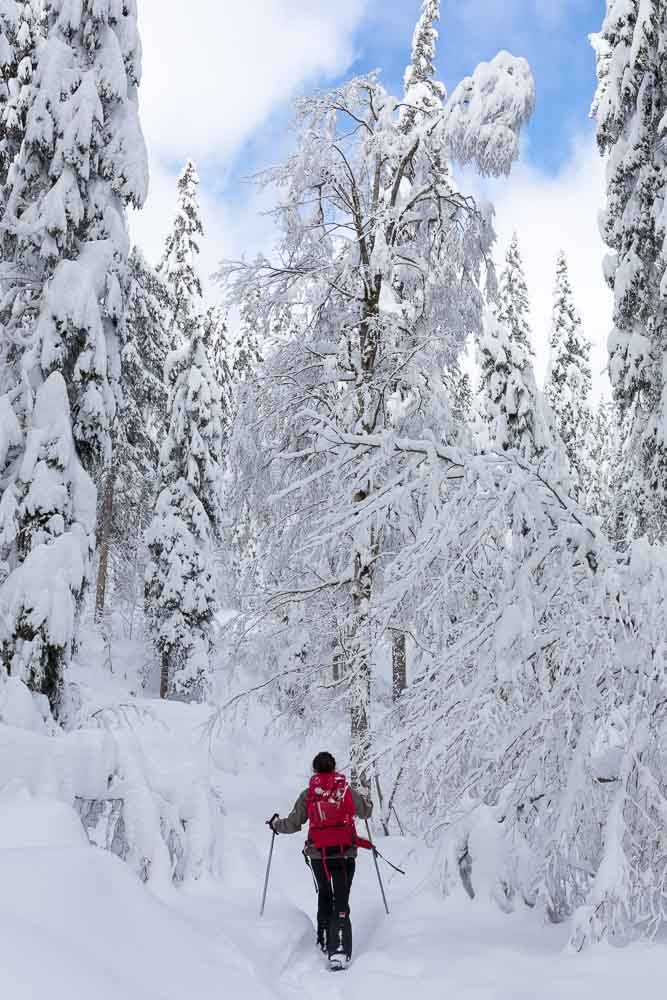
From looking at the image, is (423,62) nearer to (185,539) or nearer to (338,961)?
(185,539)

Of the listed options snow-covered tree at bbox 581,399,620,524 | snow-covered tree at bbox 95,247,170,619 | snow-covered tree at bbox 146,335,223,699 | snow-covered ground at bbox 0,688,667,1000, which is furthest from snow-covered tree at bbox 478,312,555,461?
snow-covered ground at bbox 0,688,667,1000

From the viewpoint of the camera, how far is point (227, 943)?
5035 millimetres

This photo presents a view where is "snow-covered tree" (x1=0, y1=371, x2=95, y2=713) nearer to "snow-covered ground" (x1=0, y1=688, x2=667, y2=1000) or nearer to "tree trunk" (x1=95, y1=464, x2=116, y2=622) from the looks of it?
"snow-covered ground" (x1=0, y1=688, x2=667, y2=1000)

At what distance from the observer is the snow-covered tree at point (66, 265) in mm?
9133

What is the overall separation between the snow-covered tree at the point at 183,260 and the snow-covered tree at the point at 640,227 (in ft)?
48.9

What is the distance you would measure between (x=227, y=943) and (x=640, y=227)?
39.9 ft

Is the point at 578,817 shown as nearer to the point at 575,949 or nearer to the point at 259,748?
the point at 575,949

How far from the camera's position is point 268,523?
33.8 ft

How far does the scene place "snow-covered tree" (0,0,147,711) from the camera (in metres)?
9.13

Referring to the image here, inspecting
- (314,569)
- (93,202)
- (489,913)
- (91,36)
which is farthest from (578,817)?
(91,36)

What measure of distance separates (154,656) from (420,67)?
16810 millimetres

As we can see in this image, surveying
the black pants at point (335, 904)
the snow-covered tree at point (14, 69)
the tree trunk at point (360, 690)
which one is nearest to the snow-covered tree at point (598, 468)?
the tree trunk at point (360, 690)

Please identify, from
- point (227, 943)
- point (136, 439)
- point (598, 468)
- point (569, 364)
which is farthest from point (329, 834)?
point (598, 468)

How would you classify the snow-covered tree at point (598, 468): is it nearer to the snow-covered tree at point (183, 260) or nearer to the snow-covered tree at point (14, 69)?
A: the snow-covered tree at point (183, 260)
